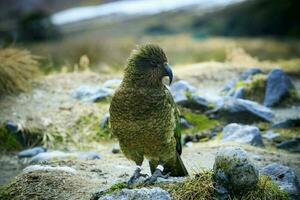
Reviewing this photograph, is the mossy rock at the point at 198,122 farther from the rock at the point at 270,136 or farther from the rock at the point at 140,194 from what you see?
the rock at the point at 140,194

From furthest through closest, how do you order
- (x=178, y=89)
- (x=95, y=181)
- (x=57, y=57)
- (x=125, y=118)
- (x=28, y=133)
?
1. (x=57, y=57)
2. (x=178, y=89)
3. (x=28, y=133)
4. (x=95, y=181)
5. (x=125, y=118)

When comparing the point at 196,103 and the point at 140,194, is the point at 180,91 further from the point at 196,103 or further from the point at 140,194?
the point at 140,194

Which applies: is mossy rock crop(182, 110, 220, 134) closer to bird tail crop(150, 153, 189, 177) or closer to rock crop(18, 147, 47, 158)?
rock crop(18, 147, 47, 158)

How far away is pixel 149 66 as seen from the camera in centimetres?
640

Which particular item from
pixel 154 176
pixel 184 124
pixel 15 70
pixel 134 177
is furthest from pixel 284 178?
pixel 15 70

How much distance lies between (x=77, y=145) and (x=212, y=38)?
1225 centimetres

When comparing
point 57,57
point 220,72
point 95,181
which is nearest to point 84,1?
point 57,57

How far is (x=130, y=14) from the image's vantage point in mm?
27391

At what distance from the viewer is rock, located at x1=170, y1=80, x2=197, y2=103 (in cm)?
1049

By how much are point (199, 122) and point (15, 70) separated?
3373 mm

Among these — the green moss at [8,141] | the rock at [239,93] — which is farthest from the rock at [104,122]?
the rock at [239,93]

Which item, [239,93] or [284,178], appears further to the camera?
[239,93]

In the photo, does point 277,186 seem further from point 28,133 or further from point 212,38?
point 212,38

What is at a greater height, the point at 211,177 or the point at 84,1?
the point at 84,1
